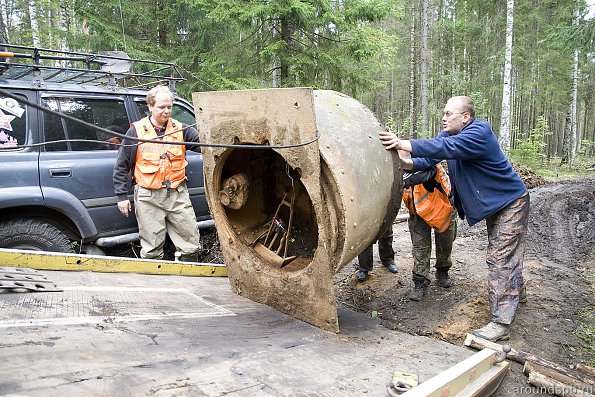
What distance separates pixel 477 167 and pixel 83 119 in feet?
13.3

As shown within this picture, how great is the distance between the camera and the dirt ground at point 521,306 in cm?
371

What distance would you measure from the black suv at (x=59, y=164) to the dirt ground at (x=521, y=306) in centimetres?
278

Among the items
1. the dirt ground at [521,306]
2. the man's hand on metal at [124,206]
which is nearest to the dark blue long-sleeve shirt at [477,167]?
the dirt ground at [521,306]

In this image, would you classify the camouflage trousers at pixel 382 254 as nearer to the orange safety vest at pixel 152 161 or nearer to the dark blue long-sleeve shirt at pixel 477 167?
the dark blue long-sleeve shirt at pixel 477 167

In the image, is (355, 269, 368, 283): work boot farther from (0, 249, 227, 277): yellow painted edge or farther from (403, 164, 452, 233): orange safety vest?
(0, 249, 227, 277): yellow painted edge

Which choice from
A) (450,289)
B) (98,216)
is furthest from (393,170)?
(98,216)

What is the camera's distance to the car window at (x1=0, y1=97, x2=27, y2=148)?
4.23 metres

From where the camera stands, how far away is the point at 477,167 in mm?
3754

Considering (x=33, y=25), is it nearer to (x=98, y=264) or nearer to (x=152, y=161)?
(x=152, y=161)

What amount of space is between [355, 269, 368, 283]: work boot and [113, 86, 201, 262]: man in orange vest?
2016 mm

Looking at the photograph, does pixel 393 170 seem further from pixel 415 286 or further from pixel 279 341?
pixel 415 286

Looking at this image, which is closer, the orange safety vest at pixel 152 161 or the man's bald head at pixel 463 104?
the man's bald head at pixel 463 104

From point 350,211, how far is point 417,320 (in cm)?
187

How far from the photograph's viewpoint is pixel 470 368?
2.43m
